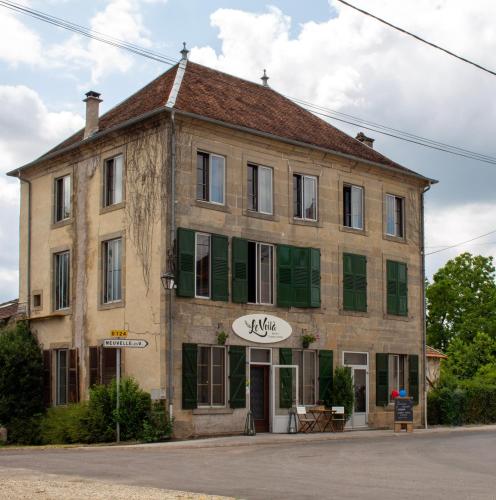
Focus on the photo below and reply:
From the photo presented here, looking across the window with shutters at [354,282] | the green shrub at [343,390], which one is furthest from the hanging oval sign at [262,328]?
the window with shutters at [354,282]

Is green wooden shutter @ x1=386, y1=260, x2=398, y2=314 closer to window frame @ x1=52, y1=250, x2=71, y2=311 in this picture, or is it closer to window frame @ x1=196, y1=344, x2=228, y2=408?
window frame @ x1=196, y1=344, x2=228, y2=408

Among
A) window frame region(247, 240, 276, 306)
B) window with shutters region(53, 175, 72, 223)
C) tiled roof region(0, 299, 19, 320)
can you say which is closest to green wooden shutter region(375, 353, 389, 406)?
window frame region(247, 240, 276, 306)

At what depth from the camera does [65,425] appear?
85.9 ft

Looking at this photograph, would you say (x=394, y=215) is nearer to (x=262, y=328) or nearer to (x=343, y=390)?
(x=343, y=390)

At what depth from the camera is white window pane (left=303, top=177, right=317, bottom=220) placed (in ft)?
96.3

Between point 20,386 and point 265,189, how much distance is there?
31.2ft

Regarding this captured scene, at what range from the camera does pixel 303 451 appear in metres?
20.5

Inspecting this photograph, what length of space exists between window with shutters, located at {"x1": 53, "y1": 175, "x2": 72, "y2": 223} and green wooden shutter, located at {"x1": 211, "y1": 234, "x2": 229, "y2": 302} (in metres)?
5.77

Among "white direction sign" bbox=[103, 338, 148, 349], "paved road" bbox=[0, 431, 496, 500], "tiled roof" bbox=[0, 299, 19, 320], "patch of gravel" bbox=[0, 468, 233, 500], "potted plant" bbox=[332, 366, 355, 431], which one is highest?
"tiled roof" bbox=[0, 299, 19, 320]

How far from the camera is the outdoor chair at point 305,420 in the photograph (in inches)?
1083

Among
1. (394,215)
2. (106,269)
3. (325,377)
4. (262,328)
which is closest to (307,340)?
(325,377)

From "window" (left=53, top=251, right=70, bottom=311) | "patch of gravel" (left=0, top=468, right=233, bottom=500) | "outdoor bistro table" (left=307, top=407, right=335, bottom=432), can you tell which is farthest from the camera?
"window" (left=53, top=251, right=70, bottom=311)

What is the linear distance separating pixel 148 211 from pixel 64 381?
6.42 m

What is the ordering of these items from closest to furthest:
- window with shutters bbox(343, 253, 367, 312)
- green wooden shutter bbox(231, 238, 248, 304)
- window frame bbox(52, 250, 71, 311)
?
green wooden shutter bbox(231, 238, 248, 304) < window frame bbox(52, 250, 71, 311) < window with shutters bbox(343, 253, 367, 312)
